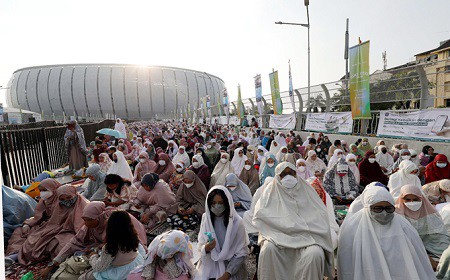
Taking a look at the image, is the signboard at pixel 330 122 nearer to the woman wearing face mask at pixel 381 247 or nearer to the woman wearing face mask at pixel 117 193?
the woman wearing face mask at pixel 117 193

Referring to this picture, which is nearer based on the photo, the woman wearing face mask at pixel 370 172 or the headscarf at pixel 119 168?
the woman wearing face mask at pixel 370 172

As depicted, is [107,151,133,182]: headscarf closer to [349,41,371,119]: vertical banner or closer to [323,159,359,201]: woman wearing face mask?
[323,159,359,201]: woman wearing face mask

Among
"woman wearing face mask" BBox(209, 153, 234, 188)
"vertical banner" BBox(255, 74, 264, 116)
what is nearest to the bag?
"woman wearing face mask" BBox(209, 153, 234, 188)

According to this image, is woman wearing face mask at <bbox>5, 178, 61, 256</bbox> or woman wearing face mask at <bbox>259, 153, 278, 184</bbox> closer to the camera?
woman wearing face mask at <bbox>5, 178, 61, 256</bbox>

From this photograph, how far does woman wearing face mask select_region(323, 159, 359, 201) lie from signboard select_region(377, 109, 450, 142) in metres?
3.36

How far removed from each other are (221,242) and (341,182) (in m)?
2.97

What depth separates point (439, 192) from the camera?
393 centimetres

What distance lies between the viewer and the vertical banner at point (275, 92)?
13781 mm

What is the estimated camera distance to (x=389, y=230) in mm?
2207

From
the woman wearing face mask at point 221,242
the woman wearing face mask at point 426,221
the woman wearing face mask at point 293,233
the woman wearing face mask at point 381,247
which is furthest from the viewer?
the woman wearing face mask at point 426,221

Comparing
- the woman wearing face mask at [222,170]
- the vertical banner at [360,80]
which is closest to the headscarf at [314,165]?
the woman wearing face mask at [222,170]

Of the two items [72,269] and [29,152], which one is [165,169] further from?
[29,152]

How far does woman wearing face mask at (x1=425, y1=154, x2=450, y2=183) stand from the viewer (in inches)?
190

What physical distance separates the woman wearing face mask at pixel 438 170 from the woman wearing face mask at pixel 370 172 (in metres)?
0.69
